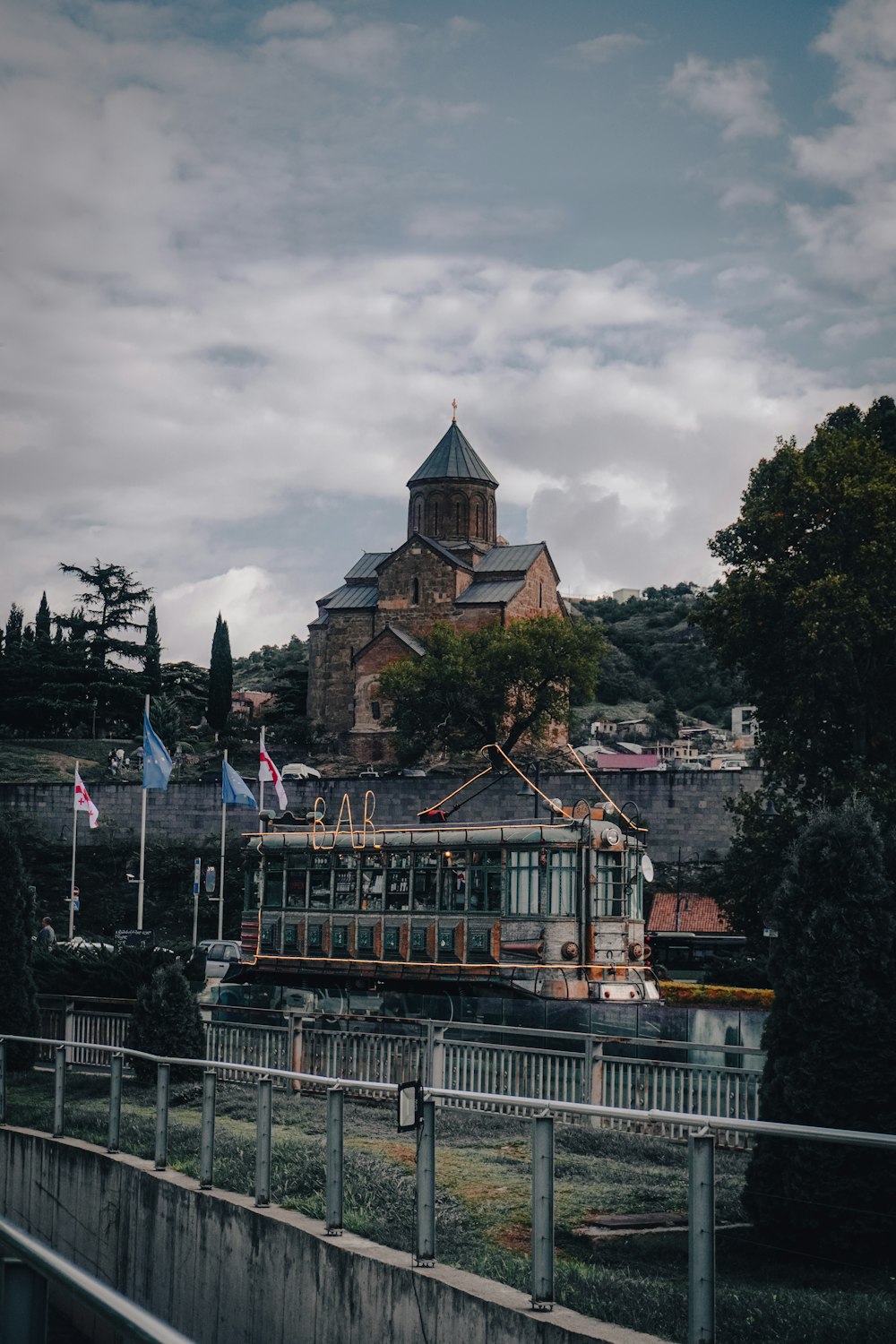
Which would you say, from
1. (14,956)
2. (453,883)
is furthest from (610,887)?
(14,956)

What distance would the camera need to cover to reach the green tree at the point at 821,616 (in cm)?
3869

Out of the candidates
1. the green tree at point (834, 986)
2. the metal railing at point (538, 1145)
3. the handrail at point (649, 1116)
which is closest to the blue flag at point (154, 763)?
the metal railing at point (538, 1145)

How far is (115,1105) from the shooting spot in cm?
1209

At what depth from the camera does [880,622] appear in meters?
38.2

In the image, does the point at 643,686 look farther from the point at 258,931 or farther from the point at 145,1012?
the point at 145,1012

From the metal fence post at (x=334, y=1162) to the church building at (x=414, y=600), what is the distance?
234ft

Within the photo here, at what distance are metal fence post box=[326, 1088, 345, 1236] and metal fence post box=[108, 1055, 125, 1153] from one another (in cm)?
344

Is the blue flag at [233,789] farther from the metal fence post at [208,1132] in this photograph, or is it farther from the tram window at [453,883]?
the metal fence post at [208,1132]

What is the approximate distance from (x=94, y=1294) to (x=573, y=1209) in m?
4.22

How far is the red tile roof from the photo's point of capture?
46438 mm

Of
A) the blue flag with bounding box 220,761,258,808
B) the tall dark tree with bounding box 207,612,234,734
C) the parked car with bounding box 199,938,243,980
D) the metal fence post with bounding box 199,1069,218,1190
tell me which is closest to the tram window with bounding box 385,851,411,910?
the parked car with bounding box 199,938,243,980

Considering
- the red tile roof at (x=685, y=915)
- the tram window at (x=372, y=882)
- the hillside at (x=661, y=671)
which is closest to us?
the tram window at (x=372, y=882)

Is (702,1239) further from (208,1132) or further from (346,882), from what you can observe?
(346,882)

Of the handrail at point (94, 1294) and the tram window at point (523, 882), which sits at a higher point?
the tram window at point (523, 882)
